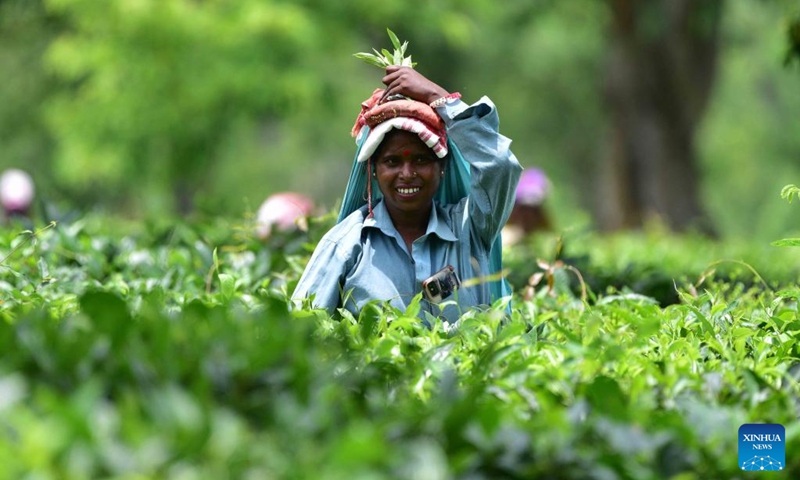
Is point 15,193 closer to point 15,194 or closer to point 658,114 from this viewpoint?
point 15,194

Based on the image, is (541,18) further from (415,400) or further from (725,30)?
(415,400)

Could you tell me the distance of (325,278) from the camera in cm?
418

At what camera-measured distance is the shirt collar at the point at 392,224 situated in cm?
432

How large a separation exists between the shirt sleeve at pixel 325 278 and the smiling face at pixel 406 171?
0.31 m

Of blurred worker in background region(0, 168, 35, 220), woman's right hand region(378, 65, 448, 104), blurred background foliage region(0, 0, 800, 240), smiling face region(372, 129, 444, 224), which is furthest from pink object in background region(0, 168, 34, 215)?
woman's right hand region(378, 65, 448, 104)

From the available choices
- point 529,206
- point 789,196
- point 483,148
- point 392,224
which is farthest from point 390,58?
point 529,206

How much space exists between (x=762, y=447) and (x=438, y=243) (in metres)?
1.99

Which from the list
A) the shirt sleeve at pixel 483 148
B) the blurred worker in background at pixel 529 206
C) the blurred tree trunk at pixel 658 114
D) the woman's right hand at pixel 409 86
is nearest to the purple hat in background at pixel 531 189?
the blurred worker in background at pixel 529 206

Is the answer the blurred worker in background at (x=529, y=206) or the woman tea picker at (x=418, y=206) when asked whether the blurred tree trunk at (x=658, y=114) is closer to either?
the blurred worker in background at (x=529, y=206)

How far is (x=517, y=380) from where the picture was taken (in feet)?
9.18

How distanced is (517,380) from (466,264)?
160 cm

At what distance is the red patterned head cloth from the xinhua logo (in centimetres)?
189

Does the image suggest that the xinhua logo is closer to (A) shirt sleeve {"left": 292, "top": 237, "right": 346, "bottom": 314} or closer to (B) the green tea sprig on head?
(A) shirt sleeve {"left": 292, "top": 237, "right": 346, "bottom": 314}

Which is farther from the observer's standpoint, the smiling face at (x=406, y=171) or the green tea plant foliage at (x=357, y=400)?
the smiling face at (x=406, y=171)
